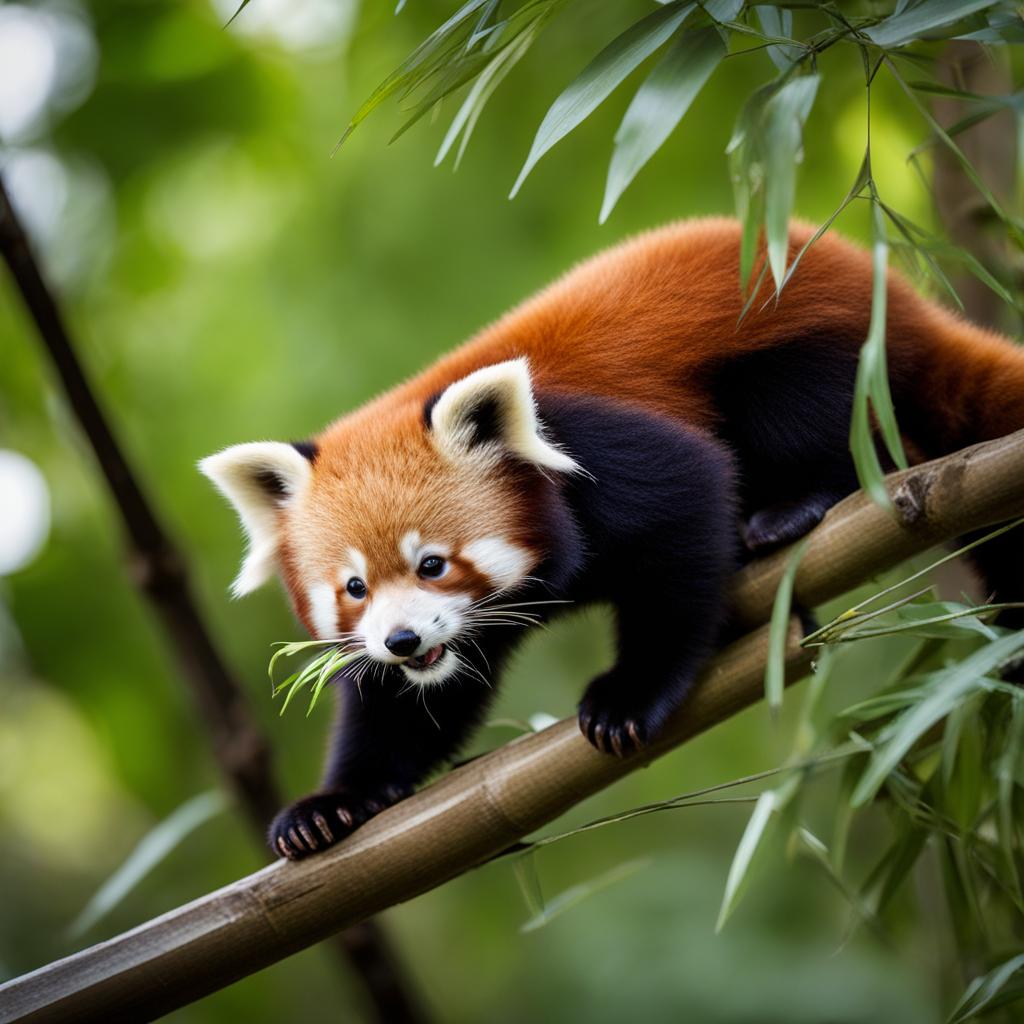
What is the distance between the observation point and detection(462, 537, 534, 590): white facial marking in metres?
2.50

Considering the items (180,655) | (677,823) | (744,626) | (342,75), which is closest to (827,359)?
(744,626)

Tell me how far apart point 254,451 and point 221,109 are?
6.85 feet

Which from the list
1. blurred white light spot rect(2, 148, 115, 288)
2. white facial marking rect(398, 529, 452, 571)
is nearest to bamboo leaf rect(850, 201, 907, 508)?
white facial marking rect(398, 529, 452, 571)

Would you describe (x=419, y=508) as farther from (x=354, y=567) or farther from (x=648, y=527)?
(x=648, y=527)

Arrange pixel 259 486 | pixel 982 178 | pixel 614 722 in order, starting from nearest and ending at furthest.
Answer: pixel 614 722 → pixel 259 486 → pixel 982 178

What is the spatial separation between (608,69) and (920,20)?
17.6 inches

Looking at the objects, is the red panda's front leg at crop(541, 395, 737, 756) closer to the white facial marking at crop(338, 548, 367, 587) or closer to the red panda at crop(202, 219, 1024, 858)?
the red panda at crop(202, 219, 1024, 858)

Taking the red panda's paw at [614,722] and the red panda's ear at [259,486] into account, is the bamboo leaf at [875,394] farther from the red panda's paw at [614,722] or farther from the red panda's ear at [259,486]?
the red panda's ear at [259,486]

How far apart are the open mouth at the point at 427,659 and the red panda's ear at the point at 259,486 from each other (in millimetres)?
470

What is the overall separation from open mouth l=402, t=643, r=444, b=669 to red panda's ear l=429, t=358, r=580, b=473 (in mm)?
434

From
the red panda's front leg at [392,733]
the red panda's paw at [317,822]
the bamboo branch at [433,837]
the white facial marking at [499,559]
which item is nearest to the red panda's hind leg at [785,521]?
the bamboo branch at [433,837]

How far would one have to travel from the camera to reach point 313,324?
4.36 meters

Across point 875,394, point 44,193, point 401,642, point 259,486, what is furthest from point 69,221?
point 875,394

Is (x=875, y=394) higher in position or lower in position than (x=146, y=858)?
higher
